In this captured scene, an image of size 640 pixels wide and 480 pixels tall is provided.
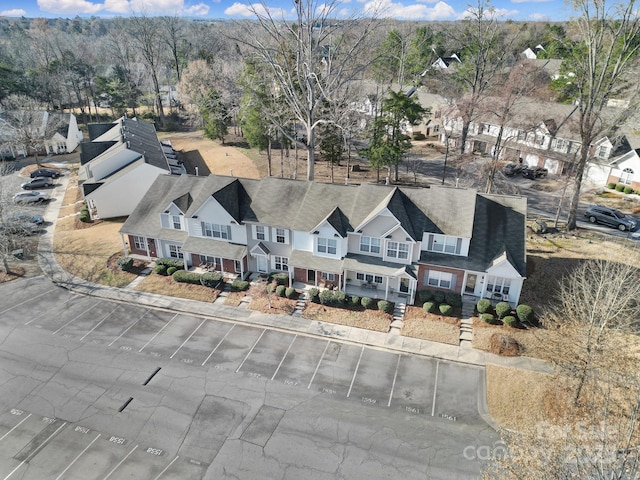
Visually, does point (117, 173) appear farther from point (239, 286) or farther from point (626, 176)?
point (626, 176)

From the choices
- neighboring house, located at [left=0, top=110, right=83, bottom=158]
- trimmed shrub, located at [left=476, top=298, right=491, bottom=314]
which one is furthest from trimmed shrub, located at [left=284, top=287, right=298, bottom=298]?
neighboring house, located at [left=0, top=110, right=83, bottom=158]

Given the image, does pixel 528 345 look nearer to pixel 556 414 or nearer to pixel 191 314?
pixel 556 414

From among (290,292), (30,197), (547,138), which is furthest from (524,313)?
(30,197)

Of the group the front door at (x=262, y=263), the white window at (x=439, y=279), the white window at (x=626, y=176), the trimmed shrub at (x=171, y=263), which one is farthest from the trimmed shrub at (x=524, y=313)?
the white window at (x=626, y=176)

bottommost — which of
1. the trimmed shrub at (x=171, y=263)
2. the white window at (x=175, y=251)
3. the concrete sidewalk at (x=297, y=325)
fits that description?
the concrete sidewalk at (x=297, y=325)

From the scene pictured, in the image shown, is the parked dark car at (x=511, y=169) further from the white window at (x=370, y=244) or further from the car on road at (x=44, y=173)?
the car on road at (x=44, y=173)

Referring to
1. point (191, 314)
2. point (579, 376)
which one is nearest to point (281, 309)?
point (191, 314)

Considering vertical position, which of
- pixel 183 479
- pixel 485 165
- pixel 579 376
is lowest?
pixel 183 479
